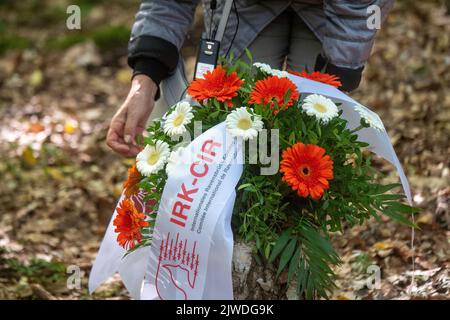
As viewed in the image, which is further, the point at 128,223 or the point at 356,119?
the point at 356,119

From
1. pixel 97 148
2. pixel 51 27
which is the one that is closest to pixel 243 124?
pixel 97 148

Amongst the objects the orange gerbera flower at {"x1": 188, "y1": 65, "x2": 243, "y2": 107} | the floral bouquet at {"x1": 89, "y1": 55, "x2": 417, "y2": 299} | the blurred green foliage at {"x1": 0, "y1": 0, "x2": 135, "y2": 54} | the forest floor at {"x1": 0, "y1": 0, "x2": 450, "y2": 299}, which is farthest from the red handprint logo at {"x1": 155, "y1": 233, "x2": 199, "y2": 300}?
the blurred green foliage at {"x1": 0, "y1": 0, "x2": 135, "y2": 54}

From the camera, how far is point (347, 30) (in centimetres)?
231

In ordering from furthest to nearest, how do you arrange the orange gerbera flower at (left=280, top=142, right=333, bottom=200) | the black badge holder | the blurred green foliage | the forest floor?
the blurred green foliage → the forest floor → the black badge holder → the orange gerbera flower at (left=280, top=142, right=333, bottom=200)

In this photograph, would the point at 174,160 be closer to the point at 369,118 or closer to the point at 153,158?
the point at 153,158

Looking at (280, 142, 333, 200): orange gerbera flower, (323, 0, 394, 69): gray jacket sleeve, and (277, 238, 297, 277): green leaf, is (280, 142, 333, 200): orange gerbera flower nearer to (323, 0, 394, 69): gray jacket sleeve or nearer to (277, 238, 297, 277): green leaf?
(277, 238, 297, 277): green leaf

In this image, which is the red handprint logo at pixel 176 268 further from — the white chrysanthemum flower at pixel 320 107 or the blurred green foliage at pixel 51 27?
the blurred green foliage at pixel 51 27

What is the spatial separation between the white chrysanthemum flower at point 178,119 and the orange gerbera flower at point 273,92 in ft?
0.61

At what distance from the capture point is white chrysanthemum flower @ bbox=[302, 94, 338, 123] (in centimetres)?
192

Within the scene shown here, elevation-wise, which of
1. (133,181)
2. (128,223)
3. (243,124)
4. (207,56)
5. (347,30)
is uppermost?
(347,30)

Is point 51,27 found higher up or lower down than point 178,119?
higher up

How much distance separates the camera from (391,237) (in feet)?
10.5

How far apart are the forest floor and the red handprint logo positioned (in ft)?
3.39

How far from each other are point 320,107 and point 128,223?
652 millimetres
